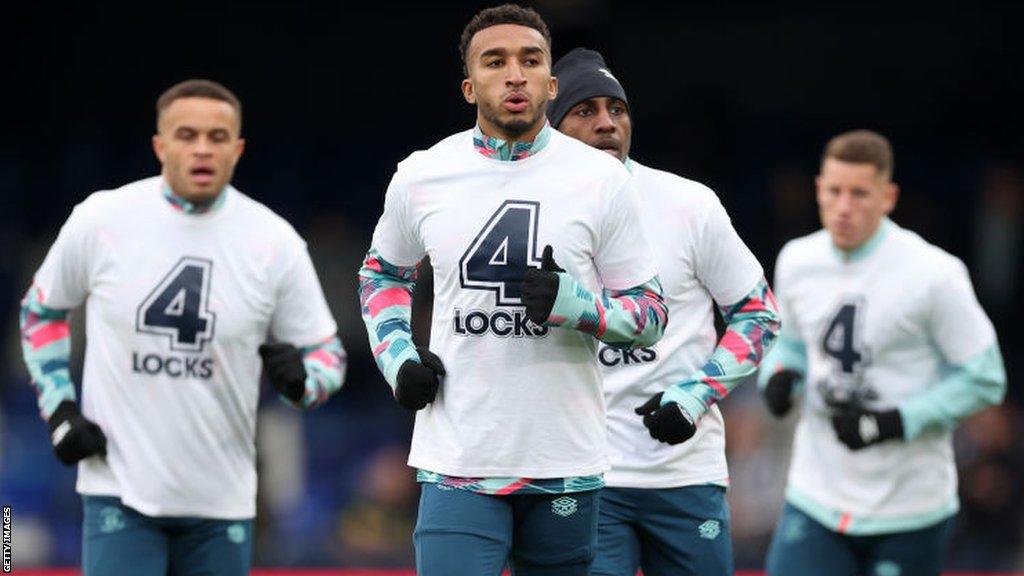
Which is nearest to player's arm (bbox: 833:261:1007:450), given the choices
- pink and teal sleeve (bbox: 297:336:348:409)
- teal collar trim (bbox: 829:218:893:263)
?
teal collar trim (bbox: 829:218:893:263)

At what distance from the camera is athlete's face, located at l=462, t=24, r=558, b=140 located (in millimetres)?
5207

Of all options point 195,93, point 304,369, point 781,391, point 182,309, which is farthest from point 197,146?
point 781,391

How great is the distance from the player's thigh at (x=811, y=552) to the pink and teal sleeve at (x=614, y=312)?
2.27 m

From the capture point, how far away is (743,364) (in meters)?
5.87

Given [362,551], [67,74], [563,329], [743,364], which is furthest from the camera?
[67,74]

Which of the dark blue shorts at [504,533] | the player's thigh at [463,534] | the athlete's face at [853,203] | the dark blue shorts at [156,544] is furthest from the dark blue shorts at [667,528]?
the athlete's face at [853,203]

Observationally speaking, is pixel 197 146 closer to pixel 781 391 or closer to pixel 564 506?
pixel 564 506

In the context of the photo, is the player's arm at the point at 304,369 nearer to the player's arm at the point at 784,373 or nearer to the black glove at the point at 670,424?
the black glove at the point at 670,424

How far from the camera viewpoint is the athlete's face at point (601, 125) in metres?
6.07

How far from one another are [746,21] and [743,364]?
412 inches

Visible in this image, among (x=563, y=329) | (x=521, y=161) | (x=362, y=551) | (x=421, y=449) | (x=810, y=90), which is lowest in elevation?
(x=362, y=551)

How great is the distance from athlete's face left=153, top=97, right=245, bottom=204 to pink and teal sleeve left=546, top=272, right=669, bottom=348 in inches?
68.1

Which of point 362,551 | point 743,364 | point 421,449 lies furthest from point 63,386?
point 362,551

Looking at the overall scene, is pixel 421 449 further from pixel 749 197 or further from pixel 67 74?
pixel 67 74
